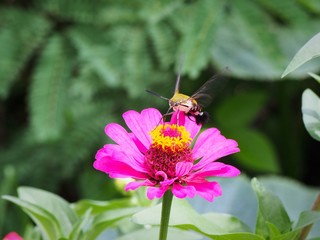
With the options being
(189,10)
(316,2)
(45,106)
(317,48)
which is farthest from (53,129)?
(317,48)

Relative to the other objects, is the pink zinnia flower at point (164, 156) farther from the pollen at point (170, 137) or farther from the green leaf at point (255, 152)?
the green leaf at point (255, 152)

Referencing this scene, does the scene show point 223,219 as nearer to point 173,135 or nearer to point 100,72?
point 173,135

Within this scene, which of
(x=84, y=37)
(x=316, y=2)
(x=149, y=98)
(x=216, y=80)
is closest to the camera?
(x=216, y=80)

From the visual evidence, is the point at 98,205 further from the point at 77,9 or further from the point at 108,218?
the point at 77,9

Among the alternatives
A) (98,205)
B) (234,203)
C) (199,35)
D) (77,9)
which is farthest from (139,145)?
(77,9)

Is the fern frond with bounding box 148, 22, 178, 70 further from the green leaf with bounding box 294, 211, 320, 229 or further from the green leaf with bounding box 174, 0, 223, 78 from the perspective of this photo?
the green leaf with bounding box 294, 211, 320, 229

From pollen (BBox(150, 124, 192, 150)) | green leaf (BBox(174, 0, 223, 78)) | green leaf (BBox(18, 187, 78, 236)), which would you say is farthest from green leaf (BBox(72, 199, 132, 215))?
green leaf (BBox(174, 0, 223, 78))
